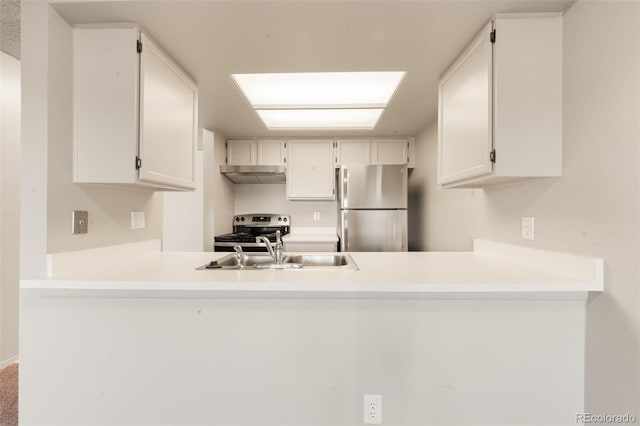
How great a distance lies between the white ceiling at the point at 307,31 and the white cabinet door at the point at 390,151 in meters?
1.53

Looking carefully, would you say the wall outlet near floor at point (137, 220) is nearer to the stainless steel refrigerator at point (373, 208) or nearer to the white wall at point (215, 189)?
the white wall at point (215, 189)

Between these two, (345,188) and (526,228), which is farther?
(345,188)

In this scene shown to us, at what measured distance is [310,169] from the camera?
3662 mm

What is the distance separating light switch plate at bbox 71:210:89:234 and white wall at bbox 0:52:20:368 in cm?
154

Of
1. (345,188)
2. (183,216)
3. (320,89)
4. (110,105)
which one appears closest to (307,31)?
(320,89)

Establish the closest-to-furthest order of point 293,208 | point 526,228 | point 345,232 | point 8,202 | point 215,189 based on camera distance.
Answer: point 526,228 → point 8,202 → point 345,232 → point 215,189 → point 293,208

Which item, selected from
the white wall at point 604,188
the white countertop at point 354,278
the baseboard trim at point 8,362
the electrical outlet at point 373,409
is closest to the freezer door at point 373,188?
the white countertop at point 354,278

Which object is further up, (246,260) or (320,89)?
(320,89)

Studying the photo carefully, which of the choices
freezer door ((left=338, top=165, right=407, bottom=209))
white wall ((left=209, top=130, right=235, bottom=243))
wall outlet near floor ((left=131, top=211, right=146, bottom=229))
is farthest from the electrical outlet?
white wall ((left=209, top=130, right=235, bottom=243))

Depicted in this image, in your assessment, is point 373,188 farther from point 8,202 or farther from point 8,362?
point 8,362

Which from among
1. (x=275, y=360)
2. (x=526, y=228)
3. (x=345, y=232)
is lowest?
(x=275, y=360)

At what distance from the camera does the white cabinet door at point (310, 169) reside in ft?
12.0

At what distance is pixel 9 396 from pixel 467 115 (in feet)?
11.1

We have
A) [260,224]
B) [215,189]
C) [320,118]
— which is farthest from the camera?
[260,224]
